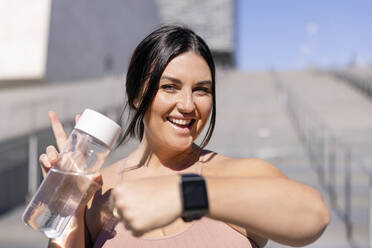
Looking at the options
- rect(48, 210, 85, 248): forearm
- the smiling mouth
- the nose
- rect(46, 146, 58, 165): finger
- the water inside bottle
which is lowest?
rect(48, 210, 85, 248): forearm

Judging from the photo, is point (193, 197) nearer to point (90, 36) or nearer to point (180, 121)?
point (180, 121)

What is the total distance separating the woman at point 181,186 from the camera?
917mm

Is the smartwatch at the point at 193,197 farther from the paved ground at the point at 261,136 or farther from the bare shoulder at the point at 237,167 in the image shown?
the paved ground at the point at 261,136

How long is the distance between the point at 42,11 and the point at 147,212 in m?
15.1

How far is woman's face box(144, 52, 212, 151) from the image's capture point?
1.36 meters

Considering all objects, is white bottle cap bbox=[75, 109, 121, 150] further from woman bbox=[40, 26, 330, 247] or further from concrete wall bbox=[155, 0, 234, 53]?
concrete wall bbox=[155, 0, 234, 53]

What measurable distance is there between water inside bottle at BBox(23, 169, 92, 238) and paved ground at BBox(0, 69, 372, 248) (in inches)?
→ 40.0

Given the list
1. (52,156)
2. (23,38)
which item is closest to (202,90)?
(52,156)

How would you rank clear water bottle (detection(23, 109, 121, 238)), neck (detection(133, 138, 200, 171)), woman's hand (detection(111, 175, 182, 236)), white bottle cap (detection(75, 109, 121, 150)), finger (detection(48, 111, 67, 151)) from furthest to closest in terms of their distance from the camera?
1. neck (detection(133, 138, 200, 171))
2. finger (detection(48, 111, 67, 151))
3. clear water bottle (detection(23, 109, 121, 238))
4. white bottle cap (detection(75, 109, 121, 150))
5. woman's hand (detection(111, 175, 182, 236))

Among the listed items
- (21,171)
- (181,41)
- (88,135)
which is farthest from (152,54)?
(21,171)

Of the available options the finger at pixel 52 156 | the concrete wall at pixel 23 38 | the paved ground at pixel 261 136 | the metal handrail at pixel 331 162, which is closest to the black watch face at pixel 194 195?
the finger at pixel 52 156

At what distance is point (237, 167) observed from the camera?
144 centimetres

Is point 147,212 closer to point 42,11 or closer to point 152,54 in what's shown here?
point 152,54

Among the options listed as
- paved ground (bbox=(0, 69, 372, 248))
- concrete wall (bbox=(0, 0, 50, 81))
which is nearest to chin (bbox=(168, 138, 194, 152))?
paved ground (bbox=(0, 69, 372, 248))
